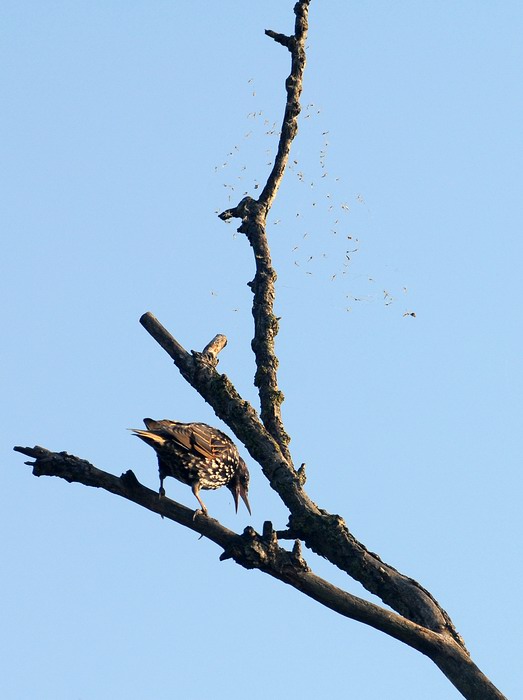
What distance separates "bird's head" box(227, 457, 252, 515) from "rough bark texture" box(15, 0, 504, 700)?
1.70 m

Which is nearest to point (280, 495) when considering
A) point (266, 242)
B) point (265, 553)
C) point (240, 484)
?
point (265, 553)

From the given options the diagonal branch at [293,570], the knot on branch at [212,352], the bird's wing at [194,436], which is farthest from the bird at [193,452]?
the diagonal branch at [293,570]

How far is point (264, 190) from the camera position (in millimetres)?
7941

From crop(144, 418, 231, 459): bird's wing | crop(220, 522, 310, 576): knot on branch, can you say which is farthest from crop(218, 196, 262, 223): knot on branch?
crop(220, 522, 310, 576): knot on branch

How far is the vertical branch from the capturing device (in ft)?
23.4

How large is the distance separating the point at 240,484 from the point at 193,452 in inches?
50.7

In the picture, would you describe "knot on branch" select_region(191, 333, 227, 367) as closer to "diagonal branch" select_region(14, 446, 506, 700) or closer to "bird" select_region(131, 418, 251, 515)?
"bird" select_region(131, 418, 251, 515)

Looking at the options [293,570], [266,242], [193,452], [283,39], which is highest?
[283,39]

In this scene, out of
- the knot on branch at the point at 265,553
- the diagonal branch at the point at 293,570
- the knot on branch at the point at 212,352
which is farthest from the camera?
the knot on branch at the point at 212,352

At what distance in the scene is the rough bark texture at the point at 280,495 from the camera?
553 cm

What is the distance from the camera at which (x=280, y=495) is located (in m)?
6.51

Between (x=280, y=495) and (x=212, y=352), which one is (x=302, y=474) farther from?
(x=212, y=352)

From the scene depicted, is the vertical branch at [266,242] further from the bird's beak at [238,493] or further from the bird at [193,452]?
the bird's beak at [238,493]

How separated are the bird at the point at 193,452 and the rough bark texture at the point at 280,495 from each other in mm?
727
